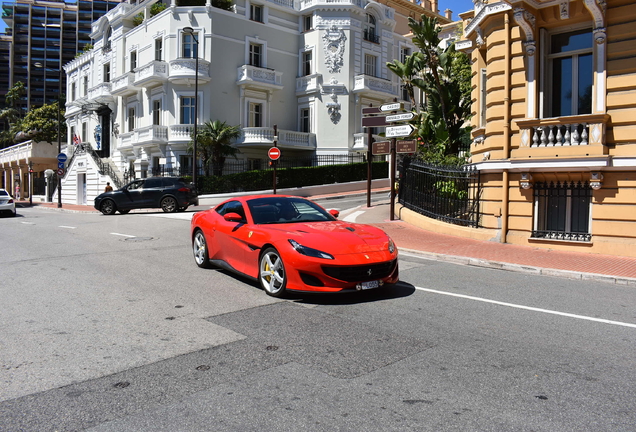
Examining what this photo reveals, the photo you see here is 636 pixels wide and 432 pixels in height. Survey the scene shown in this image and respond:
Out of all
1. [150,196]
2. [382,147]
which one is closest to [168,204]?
[150,196]

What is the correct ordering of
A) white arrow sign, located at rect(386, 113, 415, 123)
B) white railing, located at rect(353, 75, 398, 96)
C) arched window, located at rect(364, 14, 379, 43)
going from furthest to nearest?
arched window, located at rect(364, 14, 379, 43) → white railing, located at rect(353, 75, 398, 96) → white arrow sign, located at rect(386, 113, 415, 123)

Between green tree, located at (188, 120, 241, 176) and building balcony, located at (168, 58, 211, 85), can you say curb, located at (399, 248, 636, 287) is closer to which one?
green tree, located at (188, 120, 241, 176)

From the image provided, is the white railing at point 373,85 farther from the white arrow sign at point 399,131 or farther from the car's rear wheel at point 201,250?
the car's rear wheel at point 201,250

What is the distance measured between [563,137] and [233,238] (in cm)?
860

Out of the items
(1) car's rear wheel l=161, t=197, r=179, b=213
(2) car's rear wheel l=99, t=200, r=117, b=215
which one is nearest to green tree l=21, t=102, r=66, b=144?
(2) car's rear wheel l=99, t=200, r=117, b=215

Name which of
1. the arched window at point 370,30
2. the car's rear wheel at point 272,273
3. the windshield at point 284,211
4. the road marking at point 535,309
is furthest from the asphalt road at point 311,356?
the arched window at point 370,30

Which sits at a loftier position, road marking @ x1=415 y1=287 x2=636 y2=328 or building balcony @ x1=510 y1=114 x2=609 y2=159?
building balcony @ x1=510 y1=114 x2=609 y2=159

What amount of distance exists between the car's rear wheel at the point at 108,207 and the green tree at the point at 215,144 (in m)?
7.52

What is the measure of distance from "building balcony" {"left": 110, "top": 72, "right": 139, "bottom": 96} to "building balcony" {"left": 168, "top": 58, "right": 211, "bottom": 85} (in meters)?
4.53

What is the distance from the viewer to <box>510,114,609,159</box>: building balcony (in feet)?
38.2

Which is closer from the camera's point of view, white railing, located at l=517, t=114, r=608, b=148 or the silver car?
white railing, located at l=517, t=114, r=608, b=148

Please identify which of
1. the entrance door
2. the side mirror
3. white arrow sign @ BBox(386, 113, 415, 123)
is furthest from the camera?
the entrance door

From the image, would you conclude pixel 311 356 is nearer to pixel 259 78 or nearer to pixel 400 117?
pixel 400 117

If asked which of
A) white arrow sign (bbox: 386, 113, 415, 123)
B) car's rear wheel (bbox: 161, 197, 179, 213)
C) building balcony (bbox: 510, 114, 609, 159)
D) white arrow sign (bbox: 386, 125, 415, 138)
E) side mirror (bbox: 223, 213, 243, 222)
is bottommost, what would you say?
car's rear wheel (bbox: 161, 197, 179, 213)
